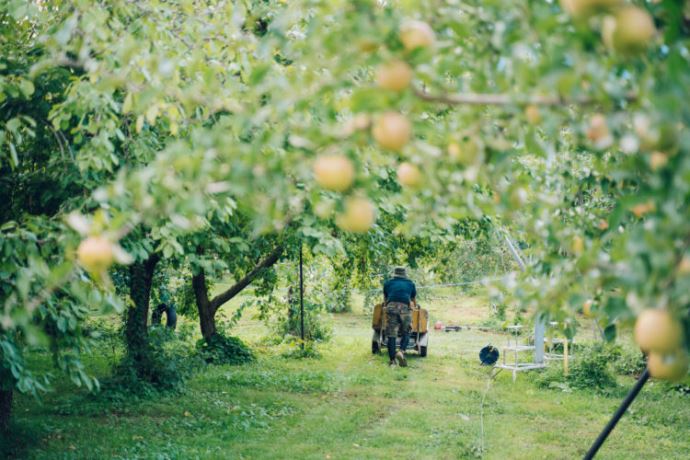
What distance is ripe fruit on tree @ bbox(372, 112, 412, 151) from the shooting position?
4.46ft

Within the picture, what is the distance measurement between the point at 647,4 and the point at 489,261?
16.8 metres

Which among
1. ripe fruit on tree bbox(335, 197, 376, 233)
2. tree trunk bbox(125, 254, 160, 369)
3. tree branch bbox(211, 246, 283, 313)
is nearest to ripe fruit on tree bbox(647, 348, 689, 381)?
ripe fruit on tree bbox(335, 197, 376, 233)

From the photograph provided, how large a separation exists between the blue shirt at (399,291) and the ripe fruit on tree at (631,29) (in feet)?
32.3

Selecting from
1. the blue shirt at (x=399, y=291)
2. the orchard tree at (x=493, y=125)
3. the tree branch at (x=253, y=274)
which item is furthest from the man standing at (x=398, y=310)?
the orchard tree at (x=493, y=125)

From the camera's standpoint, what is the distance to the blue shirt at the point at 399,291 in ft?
35.8

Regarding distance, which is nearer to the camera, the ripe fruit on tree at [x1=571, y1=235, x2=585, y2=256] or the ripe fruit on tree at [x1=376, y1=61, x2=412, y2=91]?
the ripe fruit on tree at [x1=376, y1=61, x2=412, y2=91]

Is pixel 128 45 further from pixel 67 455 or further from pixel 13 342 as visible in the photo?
pixel 67 455

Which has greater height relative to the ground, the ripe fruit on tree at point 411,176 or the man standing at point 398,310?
the ripe fruit on tree at point 411,176

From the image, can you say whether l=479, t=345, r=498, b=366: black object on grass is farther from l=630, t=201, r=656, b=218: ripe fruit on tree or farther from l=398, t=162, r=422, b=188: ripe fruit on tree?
l=398, t=162, r=422, b=188: ripe fruit on tree

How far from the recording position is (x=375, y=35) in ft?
4.69

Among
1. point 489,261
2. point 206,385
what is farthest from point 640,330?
point 489,261

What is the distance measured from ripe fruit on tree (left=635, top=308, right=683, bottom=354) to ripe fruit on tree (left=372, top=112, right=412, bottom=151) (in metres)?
0.56

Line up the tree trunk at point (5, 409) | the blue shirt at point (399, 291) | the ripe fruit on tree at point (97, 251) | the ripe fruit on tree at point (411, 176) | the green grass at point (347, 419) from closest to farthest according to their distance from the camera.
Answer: the ripe fruit on tree at point (97, 251), the ripe fruit on tree at point (411, 176), the tree trunk at point (5, 409), the green grass at point (347, 419), the blue shirt at point (399, 291)

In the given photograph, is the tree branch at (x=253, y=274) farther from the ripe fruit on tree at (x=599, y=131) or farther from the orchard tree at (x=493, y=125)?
the ripe fruit on tree at (x=599, y=131)
